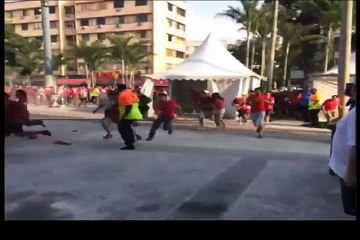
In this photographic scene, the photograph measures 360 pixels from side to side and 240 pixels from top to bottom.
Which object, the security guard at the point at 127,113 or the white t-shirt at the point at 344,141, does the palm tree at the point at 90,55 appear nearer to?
the security guard at the point at 127,113

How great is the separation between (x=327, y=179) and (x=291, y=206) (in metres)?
1.09

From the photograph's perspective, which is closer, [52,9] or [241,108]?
[52,9]

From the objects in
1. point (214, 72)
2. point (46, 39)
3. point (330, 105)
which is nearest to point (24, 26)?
point (46, 39)

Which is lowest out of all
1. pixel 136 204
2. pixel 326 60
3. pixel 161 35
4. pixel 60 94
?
pixel 136 204

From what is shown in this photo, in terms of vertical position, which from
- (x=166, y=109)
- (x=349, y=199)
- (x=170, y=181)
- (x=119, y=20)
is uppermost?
(x=119, y=20)

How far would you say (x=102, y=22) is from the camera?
6.23 metres

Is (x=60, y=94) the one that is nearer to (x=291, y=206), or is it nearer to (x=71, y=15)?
(x=71, y=15)

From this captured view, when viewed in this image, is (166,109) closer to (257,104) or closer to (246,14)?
(257,104)

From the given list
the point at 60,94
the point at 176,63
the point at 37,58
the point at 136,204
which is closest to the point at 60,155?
the point at 37,58

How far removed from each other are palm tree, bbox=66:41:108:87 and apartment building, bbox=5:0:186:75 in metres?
0.10

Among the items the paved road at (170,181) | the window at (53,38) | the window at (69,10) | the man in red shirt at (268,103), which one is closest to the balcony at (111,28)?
the window at (69,10)

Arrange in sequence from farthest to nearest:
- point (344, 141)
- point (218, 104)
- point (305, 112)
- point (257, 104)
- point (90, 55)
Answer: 1. point (305, 112)
2. point (218, 104)
3. point (257, 104)
4. point (90, 55)
5. point (344, 141)

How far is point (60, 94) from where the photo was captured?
8648mm

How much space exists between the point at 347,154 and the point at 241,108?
5970 millimetres
